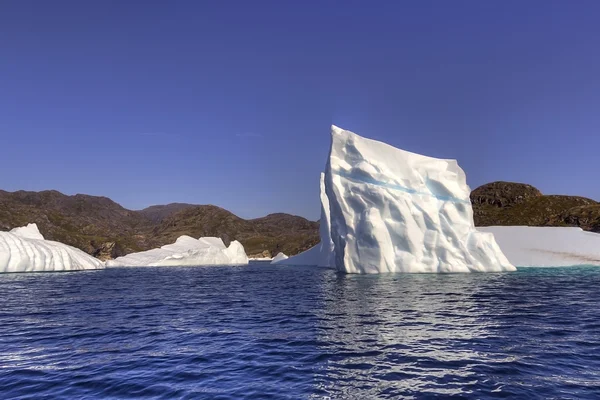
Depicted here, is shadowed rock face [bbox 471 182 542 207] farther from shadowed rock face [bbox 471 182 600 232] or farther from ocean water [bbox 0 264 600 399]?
ocean water [bbox 0 264 600 399]

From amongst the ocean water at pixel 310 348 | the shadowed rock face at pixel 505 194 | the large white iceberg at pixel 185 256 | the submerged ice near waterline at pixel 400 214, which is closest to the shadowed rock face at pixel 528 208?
the shadowed rock face at pixel 505 194

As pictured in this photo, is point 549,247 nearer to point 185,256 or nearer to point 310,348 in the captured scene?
point 310,348

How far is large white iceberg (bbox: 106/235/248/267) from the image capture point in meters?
77.6

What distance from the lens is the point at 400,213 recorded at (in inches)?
1633

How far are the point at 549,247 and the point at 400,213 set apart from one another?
26018 mm

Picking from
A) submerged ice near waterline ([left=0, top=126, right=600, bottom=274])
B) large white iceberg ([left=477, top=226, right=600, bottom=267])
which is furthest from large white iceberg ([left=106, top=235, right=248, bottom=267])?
large white iceberg ([left=477, top=226, right=600, bottom=267])

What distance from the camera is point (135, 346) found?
525 inches

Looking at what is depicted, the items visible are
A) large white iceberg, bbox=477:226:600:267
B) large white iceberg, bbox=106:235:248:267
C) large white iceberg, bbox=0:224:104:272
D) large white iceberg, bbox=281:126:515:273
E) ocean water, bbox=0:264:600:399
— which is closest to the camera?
ocean water, bbox=0:264:600:399

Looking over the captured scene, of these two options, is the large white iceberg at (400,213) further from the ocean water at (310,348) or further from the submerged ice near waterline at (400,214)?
the ocean water at (310,348)

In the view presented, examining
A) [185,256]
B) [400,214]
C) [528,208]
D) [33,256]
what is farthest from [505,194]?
[33,256]

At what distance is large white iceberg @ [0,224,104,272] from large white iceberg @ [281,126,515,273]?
39.5m

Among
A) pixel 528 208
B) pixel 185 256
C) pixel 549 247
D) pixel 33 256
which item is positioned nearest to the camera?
pixel 549 247

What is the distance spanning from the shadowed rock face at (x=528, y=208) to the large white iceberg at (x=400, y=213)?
242ft

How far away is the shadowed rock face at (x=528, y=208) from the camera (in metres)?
104
